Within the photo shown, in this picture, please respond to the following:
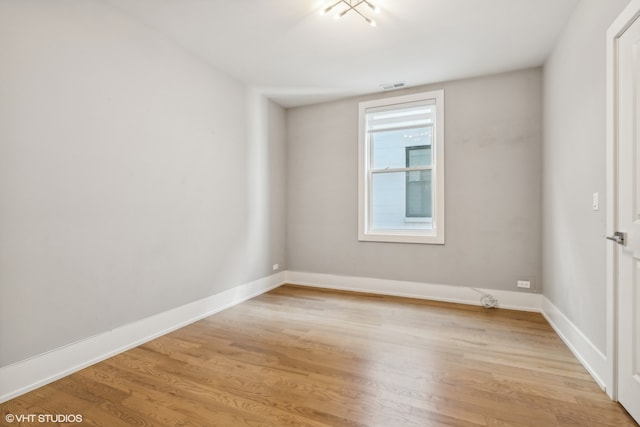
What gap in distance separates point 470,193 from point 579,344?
188cm

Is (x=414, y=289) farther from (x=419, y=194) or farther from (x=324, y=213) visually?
(x=324, y=213)

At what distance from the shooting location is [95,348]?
2281 millimetres

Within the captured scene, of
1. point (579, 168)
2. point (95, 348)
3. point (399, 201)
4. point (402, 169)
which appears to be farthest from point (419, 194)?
point (95, 348)

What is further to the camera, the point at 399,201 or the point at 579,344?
the point at 399,201

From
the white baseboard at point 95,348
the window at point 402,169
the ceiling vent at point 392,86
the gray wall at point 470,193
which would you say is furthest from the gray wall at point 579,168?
the white baseboard at point 95,348

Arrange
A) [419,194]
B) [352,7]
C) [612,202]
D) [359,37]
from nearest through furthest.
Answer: [612,202], [352,7], [359,37], [419,194]

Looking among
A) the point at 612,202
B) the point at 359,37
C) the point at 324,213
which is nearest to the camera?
the point at 612,202

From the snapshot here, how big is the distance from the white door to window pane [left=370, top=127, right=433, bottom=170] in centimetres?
226

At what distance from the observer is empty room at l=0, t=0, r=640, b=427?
1.82m

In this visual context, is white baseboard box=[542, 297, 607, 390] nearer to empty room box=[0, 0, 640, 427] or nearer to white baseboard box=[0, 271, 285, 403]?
empty room box=[0, 0, 640, 427]

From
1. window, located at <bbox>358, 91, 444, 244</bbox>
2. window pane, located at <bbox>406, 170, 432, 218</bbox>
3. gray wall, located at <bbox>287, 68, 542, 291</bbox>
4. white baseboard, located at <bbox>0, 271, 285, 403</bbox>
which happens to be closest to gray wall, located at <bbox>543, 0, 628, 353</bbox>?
gray wall, located at <bbox>287, 68, 542, 291</bbox>

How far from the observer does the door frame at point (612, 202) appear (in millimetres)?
1802

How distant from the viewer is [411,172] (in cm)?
410

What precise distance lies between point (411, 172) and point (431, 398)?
2881 millimetres
